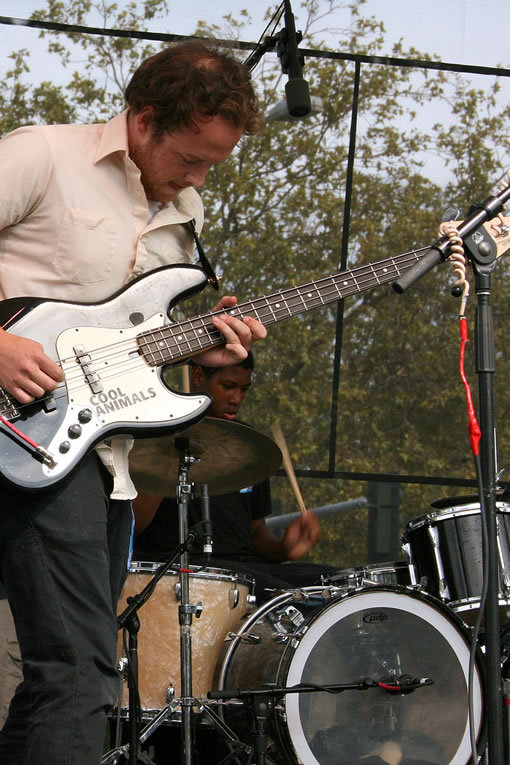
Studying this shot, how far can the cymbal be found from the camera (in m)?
2.88

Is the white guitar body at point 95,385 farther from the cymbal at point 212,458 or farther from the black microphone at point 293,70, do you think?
the black microphone at point 293,70

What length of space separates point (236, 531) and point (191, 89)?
2.07 m

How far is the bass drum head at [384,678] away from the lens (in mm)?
2723

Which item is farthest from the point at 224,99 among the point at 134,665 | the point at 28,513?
the point at 134,665

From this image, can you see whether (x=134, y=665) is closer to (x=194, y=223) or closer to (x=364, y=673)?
(x=364, y=673)

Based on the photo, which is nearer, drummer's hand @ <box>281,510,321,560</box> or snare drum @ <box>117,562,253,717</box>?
snare drum @ <box>117,562,253,717</box>

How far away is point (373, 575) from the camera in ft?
10.4

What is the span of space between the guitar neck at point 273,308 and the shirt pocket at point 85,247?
0.17 metres

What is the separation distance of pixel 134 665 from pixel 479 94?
3022 millimetres

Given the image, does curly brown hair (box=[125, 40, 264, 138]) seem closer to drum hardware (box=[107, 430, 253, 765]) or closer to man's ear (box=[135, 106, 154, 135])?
man's ear (box=[135, 106, 154, 135])

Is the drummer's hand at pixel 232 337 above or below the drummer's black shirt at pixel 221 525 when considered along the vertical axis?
above

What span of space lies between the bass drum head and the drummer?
1.62 ft

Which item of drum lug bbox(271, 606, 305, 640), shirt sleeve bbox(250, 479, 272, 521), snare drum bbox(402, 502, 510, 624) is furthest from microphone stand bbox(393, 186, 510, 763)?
shirt sleeve bbox(250, 479, 272, 521)

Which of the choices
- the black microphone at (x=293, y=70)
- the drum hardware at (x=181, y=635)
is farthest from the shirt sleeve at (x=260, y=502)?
the black microphone at (x=293, y=70)
